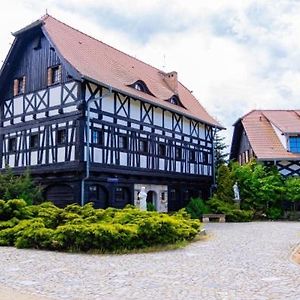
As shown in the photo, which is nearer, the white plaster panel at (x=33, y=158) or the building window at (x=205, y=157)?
the white plaster panel at (x=33, y=158)

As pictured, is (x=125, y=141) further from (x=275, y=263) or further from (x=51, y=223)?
(x=275, y=263)

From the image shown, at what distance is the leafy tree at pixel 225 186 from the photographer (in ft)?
87.9

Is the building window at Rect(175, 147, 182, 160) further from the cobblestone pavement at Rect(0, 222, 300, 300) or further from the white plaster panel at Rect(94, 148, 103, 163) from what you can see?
the cobblestone pavement at Rect(0, 222, 300, 300)

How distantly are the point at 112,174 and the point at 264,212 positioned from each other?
35.1 feet

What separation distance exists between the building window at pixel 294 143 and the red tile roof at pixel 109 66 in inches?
195

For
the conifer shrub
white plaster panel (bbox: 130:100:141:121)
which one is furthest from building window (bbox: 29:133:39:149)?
the conifer shrub

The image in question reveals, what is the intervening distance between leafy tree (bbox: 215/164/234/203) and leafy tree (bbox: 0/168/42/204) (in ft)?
38.8

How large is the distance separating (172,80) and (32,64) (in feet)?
33.9

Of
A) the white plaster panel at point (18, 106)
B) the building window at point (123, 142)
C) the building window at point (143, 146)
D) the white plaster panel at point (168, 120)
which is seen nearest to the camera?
the building window at point (123, 142)

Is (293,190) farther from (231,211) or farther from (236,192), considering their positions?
(231,211)

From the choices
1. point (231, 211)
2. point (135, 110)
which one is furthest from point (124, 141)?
point (231, 211)

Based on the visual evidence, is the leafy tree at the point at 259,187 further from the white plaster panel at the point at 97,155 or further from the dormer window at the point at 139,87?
the white plaster panel at the point at 97,155

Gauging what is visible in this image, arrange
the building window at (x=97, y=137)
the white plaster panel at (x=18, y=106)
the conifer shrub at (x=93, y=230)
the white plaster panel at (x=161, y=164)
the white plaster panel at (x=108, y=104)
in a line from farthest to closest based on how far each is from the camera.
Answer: the white plaster panel at (x=161, y=164) → the white plaster panel at (x=18, y=106) → the white plaster panel at (x=108, y=104) → the building window at (x=97, y=137) → the conifer shrub at (x=93, y=230)

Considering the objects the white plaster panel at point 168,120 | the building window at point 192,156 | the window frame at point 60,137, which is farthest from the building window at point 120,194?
the building window at point 192,156
